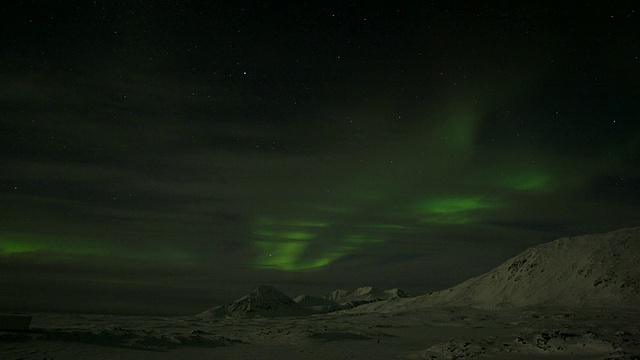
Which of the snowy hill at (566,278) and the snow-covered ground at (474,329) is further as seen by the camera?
the snowy hill at (566,278)

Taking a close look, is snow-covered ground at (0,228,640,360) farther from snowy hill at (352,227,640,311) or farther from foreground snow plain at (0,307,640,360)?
snowy hill at (352,227,640,311)

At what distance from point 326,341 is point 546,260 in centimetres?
5798

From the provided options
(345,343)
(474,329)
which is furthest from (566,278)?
(345,343)

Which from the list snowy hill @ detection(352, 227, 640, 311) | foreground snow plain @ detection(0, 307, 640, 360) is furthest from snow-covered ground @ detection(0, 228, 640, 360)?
snowy hill @ detection(352, 227, 640, 311)

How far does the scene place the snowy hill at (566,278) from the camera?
213 feet

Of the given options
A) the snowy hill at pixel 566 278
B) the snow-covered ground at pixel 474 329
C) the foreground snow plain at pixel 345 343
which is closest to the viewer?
the foreground snow plain at pixel 345 343

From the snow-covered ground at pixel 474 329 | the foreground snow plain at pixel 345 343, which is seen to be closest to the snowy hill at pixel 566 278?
the snow-covered ground at pixel 474 329

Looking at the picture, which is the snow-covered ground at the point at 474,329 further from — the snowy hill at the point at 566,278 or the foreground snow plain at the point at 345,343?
the snowy hill at the point at 566,278

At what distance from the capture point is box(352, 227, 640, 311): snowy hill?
213 feet

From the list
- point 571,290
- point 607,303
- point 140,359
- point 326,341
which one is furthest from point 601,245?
point 140,359

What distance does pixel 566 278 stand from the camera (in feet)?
243

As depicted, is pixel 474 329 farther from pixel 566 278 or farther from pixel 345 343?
pixel 566 278

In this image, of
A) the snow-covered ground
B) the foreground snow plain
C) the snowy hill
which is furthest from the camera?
the snowy hill

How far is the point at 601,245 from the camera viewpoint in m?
78.5
